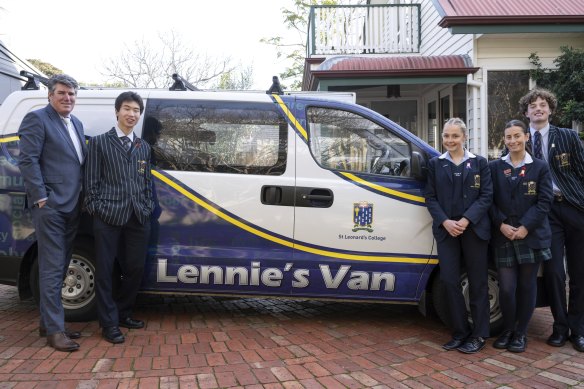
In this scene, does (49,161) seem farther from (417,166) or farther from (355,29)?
(355,29)

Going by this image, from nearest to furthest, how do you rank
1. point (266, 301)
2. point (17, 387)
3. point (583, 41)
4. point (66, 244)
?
point (17, 387), point (66, 244), point (266, 301), point (583, 41)

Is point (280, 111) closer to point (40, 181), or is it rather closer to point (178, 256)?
point (178, 256)

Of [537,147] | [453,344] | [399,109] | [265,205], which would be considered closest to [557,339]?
[453,344]

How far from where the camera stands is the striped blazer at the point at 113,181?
363cm

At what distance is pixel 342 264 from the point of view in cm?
393

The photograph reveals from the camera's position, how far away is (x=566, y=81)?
7.95 meters

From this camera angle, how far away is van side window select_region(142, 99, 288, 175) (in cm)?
397

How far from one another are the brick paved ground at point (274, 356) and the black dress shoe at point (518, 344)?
65 mm

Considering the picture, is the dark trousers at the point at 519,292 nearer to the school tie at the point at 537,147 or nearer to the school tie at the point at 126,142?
the school tie at the point at 537,147

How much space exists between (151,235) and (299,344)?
4.96ft

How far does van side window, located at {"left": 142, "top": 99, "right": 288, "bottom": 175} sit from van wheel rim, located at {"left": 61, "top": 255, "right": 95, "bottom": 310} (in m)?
1.09

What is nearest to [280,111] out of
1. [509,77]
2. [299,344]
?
[299,344]

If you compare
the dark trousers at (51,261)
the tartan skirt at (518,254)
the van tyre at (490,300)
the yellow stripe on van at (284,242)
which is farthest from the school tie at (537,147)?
the dark trousers at (51,261)

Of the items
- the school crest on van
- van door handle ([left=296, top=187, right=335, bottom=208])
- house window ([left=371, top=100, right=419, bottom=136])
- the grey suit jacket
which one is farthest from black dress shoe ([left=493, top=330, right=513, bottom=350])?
house window ([left=371, top=100, right=419, bottom=136])
